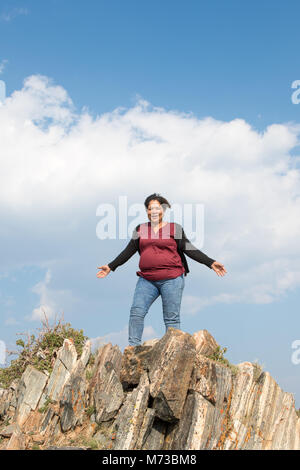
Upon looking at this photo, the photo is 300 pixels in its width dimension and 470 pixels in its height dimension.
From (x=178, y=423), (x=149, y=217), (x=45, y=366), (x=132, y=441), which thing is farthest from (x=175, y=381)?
(x=45, y=366)

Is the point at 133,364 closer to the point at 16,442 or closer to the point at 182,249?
the point at 16,442

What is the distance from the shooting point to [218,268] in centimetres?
1279

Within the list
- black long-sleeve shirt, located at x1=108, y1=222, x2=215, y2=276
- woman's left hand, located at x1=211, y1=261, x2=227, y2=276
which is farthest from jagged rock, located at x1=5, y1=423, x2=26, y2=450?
woman's left hand, located at x1=211, y1=261, x2=227, y2=276

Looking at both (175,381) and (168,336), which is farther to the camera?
(168,336)

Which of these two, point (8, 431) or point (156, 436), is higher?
point (156, 436)

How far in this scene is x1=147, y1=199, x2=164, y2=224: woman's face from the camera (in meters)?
12.7

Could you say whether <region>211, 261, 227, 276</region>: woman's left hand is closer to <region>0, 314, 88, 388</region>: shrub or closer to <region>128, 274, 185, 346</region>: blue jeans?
<region>128, 274, 185, 346</region>: blue jeans

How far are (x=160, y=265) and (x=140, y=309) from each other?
1.43 metres

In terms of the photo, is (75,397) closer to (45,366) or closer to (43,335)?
(45,366)

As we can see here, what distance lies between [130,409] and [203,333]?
14.6 ft

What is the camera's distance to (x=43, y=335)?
15.5 m

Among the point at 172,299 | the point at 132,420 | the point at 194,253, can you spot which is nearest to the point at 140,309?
the point at 172,299

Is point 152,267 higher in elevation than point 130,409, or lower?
higher

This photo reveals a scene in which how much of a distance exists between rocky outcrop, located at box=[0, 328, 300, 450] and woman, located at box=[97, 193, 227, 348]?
3.94 feet
